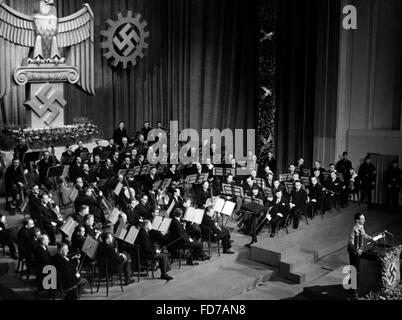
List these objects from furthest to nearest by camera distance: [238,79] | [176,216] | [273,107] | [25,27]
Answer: [238,79]
[273,107]
[25,27]
[176,216]

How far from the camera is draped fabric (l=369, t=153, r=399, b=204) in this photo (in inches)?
746

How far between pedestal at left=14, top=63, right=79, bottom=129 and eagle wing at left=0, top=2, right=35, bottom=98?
33 cm

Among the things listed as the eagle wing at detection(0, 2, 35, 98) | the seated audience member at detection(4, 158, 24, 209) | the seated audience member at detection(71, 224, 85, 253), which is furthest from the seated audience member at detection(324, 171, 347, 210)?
the eagle wing at detection(0, 2, 35, 98)

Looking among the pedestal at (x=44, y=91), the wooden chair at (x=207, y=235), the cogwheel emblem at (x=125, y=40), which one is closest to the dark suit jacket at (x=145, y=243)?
the wooden chair at (x=207, y=235)

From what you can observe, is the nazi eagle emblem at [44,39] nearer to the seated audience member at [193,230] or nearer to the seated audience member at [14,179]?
the seated audience member at [14,179]

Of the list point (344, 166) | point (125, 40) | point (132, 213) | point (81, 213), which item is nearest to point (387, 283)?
point (132, 213)

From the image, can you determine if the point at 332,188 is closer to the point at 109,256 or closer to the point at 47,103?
the point at 109,256

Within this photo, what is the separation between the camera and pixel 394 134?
18766 mm

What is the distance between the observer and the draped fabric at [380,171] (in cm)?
1894

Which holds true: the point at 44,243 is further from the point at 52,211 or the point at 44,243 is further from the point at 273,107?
the point at 273,107

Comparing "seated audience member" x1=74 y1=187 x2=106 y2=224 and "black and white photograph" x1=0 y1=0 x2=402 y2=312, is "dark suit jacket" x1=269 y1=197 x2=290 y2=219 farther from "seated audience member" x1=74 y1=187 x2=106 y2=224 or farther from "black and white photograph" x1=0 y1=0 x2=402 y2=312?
"seated audience member" x1=74 y1=187 x2=106 y2=224

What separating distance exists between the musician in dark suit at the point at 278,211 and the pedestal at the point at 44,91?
734cm
